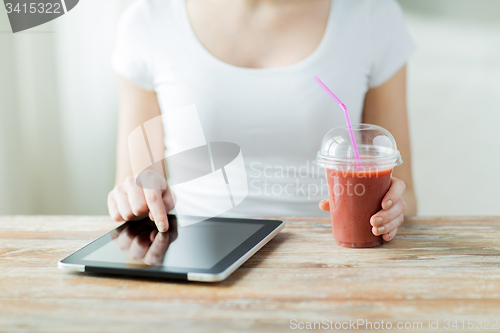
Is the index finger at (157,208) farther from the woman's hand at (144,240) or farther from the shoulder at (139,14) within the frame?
the shoulder at (139,14)

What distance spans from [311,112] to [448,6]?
109 cm

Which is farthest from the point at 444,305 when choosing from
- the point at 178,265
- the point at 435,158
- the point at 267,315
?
the point at 435,158

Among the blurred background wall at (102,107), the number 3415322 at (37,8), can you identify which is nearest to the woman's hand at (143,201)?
the blurred background wall at (102,107)

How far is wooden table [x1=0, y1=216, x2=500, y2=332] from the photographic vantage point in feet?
1.42

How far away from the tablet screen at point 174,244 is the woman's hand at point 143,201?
0.06 feet

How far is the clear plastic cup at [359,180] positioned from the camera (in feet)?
2.05

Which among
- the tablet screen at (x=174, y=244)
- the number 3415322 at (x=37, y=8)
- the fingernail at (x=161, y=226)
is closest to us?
the tablet screen at (x=174, y=244)

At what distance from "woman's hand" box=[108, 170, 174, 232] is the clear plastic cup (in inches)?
10.4

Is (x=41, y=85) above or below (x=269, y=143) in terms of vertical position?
above

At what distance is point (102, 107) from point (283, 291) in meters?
1.53

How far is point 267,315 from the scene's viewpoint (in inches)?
17.4

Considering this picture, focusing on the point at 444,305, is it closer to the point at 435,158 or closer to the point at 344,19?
the point at 344,19

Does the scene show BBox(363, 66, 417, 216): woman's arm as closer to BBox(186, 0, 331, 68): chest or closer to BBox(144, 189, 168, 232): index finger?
BBox(186, 0, 331, 68): chest

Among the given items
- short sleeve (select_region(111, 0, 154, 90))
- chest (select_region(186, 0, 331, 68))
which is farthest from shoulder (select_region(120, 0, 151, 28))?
Result: chest (select_region(186, 0, 331, 68))
